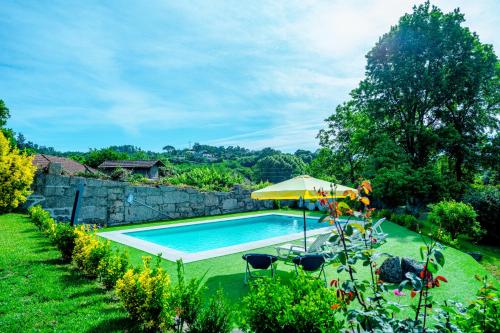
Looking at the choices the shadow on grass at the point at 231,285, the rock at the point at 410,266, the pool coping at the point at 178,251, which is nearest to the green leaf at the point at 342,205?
the shadow on grass at the point at 231,285

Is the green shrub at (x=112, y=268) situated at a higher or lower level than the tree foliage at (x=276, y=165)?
lower

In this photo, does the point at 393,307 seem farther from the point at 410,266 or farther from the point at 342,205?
the point at 410,266

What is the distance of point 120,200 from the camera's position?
42.3 ft

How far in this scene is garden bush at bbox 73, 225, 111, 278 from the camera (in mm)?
5000

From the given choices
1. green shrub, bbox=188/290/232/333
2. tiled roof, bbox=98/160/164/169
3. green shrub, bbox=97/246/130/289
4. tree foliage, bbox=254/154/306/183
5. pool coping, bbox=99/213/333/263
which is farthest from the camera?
tree foliage, bbox=254/154/306/183

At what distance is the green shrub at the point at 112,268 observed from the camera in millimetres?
4543

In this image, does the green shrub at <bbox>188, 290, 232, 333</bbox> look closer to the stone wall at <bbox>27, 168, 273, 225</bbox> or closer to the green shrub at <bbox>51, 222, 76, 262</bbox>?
the green shrub at <bbox>51, 222, 76, 262</bbox>

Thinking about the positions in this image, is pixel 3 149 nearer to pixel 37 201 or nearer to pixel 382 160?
pixel 37 201

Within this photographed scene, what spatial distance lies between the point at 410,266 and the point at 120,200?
36.8ft

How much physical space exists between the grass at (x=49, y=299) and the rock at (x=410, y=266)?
453cm

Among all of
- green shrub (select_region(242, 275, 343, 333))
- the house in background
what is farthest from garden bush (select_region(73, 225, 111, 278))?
the house in background

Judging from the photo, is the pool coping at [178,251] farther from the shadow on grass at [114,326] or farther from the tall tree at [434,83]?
the tall tree at [434,83]

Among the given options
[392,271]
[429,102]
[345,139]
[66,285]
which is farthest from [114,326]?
[345,139]

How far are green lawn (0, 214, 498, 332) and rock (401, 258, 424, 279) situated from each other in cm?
46
